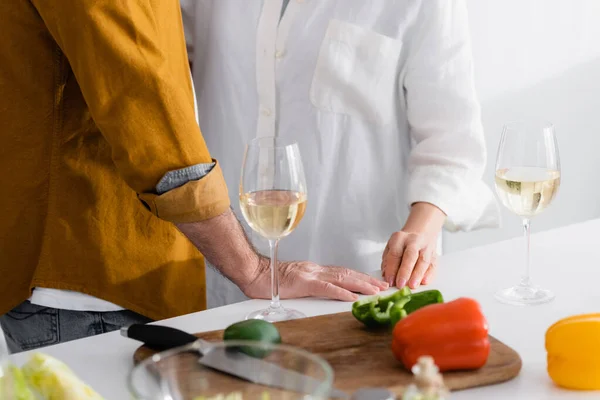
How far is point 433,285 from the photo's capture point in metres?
1.36

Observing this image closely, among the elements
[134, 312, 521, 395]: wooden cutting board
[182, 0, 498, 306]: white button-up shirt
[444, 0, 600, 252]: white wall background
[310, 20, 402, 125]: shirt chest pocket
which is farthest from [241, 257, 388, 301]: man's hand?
[444, 0, 600, 252]: white wall background

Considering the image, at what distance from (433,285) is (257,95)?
670 millimetres

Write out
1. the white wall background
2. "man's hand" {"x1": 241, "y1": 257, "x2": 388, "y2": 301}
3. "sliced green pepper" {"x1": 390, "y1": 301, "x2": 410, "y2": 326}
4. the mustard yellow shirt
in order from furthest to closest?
the white wall background → "man's hand" {"x1": 241, "y1": 257, "x2": 388, "y2": 301} → the mustard yellow shirt → "sliced green pepper" {"x1": 390, "y1": 301, "x2": 410, "y2": 326}

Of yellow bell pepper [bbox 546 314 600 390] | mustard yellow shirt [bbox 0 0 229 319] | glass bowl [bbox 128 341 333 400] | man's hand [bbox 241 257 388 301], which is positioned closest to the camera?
glass bowl [bbox 128 341 333 400]

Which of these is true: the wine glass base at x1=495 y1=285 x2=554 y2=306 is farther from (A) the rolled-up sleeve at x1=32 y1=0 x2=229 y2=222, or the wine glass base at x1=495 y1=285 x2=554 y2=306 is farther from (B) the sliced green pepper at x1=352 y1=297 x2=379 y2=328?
(A) the rolled-up sleeve at x1=32 y1=0 x2=229 y2=222

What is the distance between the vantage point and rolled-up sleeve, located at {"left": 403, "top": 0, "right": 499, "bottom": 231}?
1.69 metres

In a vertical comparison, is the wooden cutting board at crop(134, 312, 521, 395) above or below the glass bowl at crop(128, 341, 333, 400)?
below

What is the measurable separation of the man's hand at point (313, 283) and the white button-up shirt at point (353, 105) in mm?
391

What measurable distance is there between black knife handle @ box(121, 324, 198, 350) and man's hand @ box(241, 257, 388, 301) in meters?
0.32

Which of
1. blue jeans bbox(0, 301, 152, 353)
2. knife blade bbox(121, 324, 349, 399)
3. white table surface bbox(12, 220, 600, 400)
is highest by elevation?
knife blade bbox(121, 324, 349, 399)

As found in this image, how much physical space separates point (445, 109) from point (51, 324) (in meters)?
0.92

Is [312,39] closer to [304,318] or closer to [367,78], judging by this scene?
[367,78]

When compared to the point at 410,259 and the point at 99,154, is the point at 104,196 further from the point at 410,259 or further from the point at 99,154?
the point at 410,259

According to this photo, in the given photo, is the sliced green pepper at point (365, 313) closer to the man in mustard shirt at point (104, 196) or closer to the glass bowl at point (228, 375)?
→ the man in mustard shirt at point (104, 196)
